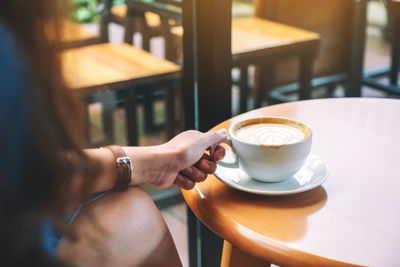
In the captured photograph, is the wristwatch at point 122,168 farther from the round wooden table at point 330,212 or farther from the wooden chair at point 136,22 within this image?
the wooden chair at point 136,22

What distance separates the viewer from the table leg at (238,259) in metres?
0.77

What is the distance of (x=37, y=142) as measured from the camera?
416 mm

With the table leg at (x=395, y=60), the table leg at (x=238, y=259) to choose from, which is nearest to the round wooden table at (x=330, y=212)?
the table leg at (x=238, y=259)

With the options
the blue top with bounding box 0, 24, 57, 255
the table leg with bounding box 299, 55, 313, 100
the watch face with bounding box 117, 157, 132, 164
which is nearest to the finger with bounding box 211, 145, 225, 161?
the watch face with bounding box 117, 157, 132, 164

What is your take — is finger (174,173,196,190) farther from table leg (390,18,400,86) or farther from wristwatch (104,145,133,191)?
table leg (390,18,400,86)

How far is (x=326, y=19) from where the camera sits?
6.63 feet

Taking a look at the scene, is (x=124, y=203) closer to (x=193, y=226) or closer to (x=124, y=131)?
(x=193, y=226)

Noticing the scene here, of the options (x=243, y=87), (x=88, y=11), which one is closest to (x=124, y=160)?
(x=88, y=11)

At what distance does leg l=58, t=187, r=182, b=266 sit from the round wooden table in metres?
0.09

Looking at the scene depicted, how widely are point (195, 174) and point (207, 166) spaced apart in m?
0.02

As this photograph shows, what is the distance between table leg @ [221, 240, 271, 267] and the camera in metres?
0.77

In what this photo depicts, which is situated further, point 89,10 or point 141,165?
point 89,10

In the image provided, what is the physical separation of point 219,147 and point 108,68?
2.46 ft

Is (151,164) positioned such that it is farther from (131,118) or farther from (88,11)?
(131,118)
